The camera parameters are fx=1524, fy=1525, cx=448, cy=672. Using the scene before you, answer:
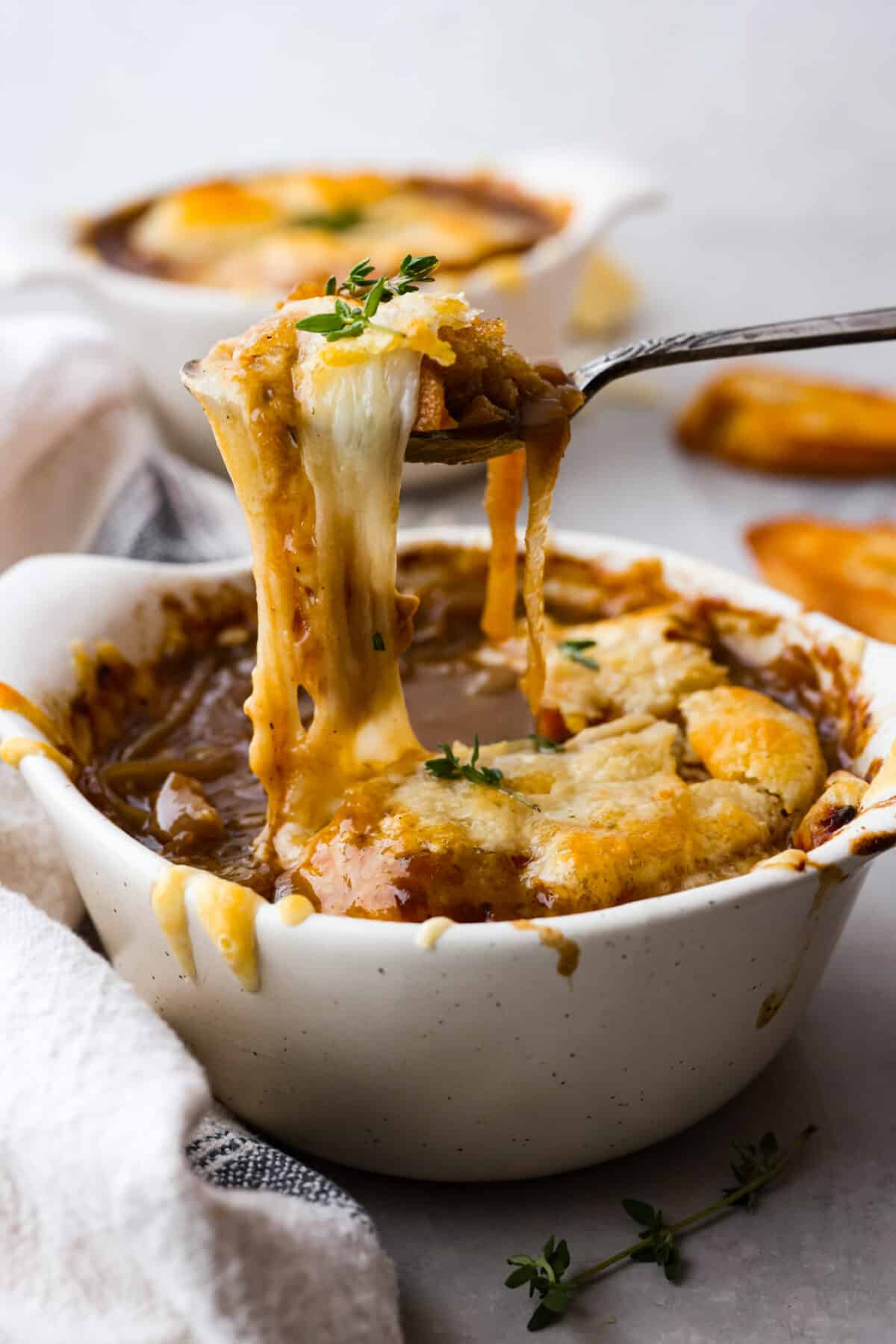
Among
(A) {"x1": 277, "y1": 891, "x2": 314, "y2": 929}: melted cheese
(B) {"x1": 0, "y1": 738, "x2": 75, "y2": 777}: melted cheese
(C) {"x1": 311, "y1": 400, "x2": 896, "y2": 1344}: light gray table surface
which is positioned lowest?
(C) {"x1": 311, "y1": 400, "x2": 896, "y2": 1344}: light gray table surface

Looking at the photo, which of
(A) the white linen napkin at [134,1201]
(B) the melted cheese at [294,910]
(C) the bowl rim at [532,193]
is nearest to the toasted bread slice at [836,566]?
(C) the bowl rim at [532,193]

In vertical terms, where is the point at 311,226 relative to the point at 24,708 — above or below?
below

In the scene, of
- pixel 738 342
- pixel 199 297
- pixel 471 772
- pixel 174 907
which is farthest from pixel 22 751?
pixel 199 297

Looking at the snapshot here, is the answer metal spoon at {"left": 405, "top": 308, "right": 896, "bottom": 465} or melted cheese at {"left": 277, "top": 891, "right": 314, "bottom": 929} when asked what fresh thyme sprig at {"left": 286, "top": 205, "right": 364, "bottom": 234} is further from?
melted cheese at {"left": 277, "top": 891, "right": 314, "bottom": 929}

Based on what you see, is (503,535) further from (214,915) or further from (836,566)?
(836,566)

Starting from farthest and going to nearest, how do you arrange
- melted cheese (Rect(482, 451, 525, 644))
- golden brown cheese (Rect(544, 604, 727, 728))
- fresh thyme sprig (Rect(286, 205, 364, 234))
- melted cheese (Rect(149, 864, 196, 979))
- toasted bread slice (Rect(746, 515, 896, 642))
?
fresh thyme sprig (Rect(286, 205, 364, 234))
toasted bread slice (Rect(746, 515, 896, 642))
golden brown cheese (Rect(544, 604, 727, 728))
melted cheese (Rect(482, 451, 525, 644))
melted cheese (Rect(149, 864, 196, 979))

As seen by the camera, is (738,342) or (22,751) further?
(738,342)

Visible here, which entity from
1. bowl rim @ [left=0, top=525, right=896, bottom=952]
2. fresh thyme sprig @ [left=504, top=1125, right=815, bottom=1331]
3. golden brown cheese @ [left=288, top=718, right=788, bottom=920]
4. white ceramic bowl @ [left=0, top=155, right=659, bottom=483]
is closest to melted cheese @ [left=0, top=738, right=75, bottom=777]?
bowl rim @ [left=0, top=525, right=896, bottom=952]

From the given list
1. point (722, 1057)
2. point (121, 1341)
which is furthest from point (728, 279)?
point (121, 1341)

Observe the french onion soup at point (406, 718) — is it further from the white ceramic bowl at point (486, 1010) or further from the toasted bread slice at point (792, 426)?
the toasted bread slice at point (792, 426)
